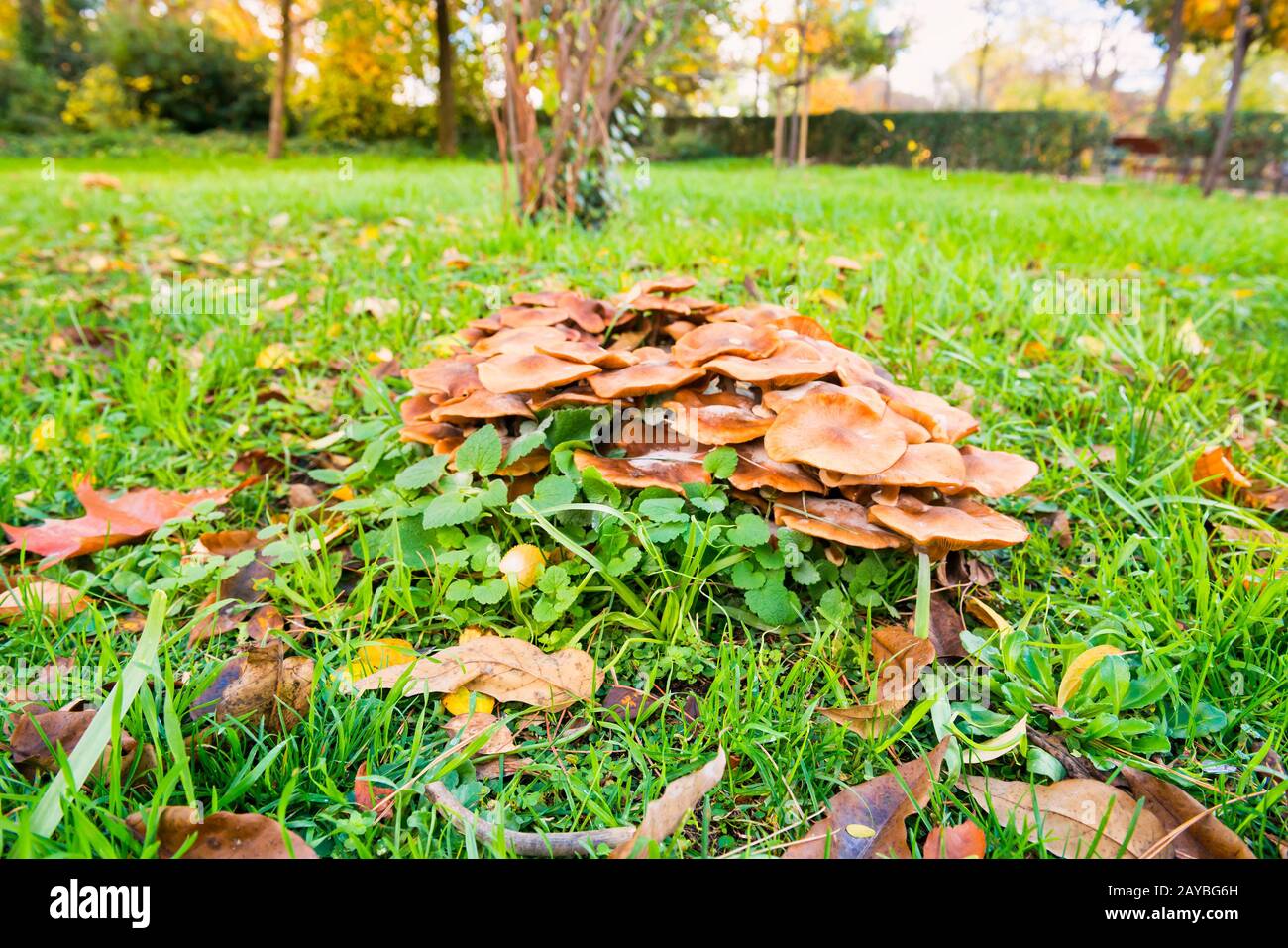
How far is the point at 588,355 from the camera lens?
176 cm

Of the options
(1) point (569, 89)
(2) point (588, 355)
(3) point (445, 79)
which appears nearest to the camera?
(2) point (588, 355)

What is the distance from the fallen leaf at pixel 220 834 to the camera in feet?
3.42

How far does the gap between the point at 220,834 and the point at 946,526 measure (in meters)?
1.31

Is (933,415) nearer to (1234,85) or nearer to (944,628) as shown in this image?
(944,628)

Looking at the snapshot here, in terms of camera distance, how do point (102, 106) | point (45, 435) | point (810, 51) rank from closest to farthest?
point (45, 435) → point (810, 51) → point (102, 106)

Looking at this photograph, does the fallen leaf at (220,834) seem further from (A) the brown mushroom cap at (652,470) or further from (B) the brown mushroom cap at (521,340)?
(B) the brown mushroom cap at (521,340)

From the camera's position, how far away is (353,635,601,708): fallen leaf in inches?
54.7

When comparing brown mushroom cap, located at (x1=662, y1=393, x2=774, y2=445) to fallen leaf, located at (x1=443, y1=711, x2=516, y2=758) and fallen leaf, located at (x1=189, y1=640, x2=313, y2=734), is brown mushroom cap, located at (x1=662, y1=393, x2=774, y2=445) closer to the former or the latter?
fallen leaf, located at (x1=443, y1=711, x2=516, y2=758)

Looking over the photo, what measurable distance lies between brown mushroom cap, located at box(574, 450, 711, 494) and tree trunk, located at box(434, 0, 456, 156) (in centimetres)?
2092

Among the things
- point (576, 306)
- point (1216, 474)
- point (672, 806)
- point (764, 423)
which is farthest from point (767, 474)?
point (1216, 474)

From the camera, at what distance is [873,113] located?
2225 cm

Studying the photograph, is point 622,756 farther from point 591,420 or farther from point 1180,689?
point 1180,689

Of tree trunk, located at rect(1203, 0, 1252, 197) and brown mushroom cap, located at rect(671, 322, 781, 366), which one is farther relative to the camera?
tree trunk, located at rect(1203, 0, 1252, 197)

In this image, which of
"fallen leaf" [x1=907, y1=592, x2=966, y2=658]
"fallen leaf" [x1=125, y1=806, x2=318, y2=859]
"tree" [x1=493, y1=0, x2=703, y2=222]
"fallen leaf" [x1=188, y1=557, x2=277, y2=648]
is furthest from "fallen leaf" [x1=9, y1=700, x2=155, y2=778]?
"tree" [x1=493, y1=0, x2=703, y2=222]
